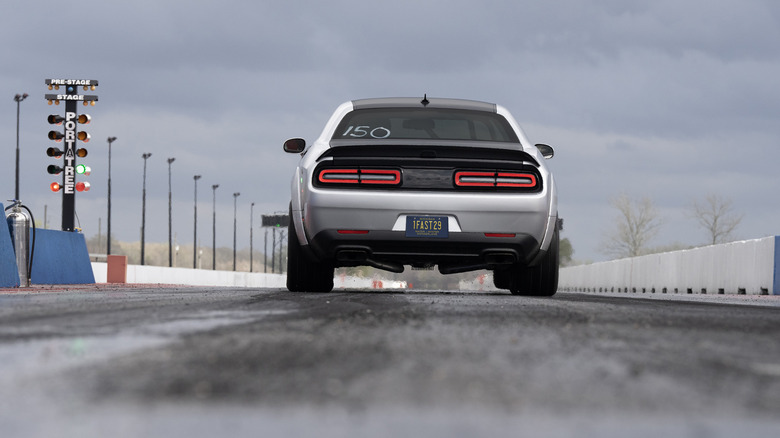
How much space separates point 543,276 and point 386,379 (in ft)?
22.3

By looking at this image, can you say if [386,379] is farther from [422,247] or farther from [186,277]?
[186,277]

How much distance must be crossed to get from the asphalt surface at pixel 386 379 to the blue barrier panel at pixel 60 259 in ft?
46.7

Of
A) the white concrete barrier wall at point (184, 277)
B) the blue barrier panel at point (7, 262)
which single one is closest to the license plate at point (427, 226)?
the blue barrier panel at point (7, 262)

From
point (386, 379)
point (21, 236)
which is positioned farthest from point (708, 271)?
point (386, 379)

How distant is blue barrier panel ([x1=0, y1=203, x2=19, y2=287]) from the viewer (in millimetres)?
14070

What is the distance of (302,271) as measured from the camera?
29.8 ft

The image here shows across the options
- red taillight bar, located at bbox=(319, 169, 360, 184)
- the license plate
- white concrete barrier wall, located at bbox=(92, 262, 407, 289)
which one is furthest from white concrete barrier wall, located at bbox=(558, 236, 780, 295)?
red taillight bar, located at bbox=(319, 169, 360, 184)

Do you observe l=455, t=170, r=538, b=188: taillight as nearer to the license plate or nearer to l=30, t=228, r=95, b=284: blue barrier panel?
the license plate

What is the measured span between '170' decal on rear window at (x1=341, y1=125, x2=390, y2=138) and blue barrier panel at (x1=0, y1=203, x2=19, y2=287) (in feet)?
23.7

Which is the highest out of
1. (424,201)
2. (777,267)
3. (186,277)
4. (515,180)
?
(515,180)

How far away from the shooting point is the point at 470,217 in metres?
7.96

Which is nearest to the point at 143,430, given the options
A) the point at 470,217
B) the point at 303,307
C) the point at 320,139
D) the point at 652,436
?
the point at 652,436

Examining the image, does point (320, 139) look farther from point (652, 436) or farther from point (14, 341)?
point (652, 436)

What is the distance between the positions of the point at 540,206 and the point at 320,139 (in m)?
2.00
